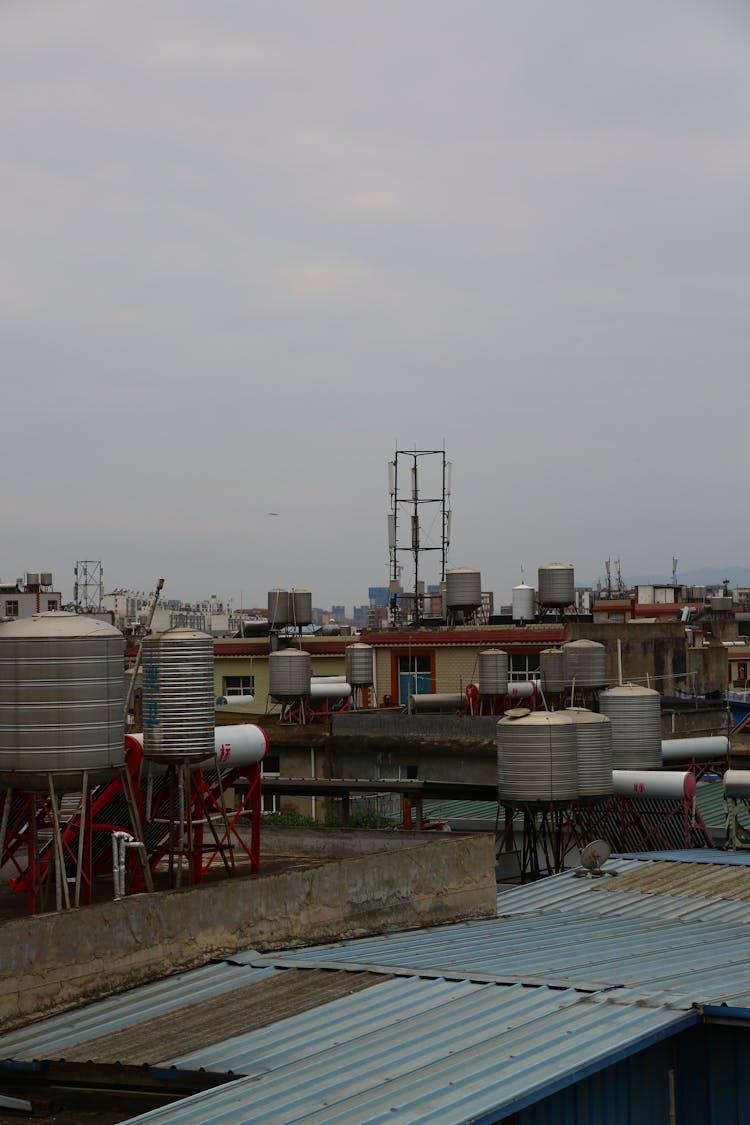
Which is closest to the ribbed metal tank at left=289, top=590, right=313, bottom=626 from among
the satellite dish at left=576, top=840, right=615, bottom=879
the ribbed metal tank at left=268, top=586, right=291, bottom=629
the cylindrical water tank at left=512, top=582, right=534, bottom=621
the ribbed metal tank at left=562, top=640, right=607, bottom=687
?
the ribbed metal tank at left=268, top=586, right=291, bottom=629

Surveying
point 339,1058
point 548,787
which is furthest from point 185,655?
point 548,787

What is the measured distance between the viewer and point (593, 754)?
3284 cm

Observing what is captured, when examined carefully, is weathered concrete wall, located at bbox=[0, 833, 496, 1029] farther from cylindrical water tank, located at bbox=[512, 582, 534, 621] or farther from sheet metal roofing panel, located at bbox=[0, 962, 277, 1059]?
cylindrical water tank, located at bbox=[512, 582, 534, 621]

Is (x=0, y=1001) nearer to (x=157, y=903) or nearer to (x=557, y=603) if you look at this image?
(x=157, y=903)

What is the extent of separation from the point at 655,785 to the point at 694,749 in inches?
365

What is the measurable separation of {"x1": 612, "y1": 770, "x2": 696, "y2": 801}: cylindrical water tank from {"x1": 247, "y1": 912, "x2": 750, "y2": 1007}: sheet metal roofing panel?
14214mm

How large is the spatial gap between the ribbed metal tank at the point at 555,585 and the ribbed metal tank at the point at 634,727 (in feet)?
74.5

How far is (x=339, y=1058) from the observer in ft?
40.3

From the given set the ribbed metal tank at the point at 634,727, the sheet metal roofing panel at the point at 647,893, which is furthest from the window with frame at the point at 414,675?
the sheet metal roofing panel at the point at 647,893

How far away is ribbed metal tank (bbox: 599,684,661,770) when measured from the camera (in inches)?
1542

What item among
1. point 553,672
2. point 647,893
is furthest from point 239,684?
point 647,893

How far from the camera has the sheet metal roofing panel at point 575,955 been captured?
15164 mm

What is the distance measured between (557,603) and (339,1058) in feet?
169

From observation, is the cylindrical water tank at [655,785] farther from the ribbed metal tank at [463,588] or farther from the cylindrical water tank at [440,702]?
the ribbed metal tank at [463,588]
